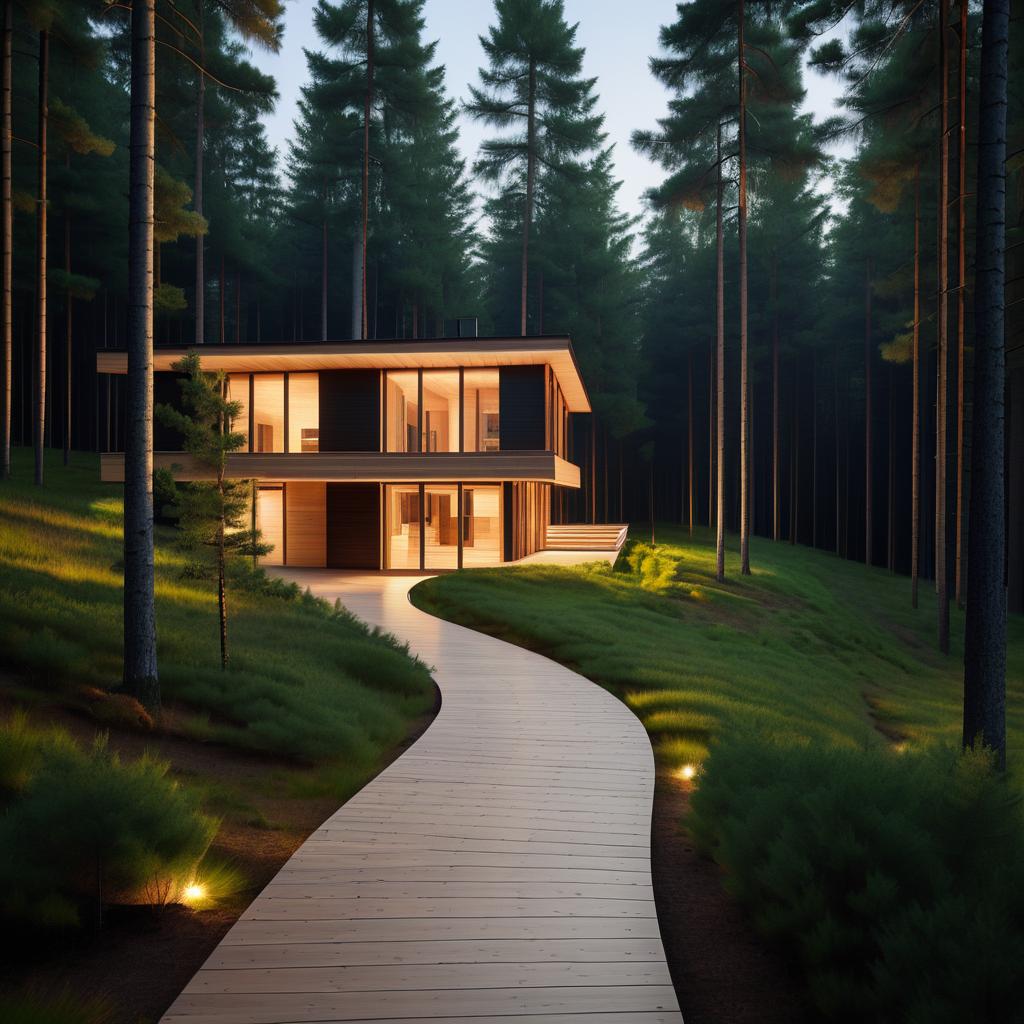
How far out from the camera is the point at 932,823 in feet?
13.2

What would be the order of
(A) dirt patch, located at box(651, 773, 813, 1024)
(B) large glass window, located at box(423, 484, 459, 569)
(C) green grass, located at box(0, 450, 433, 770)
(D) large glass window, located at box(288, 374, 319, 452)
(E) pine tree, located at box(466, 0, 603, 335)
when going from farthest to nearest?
(E) pine tree, located at box(466, 0, 603, 335) < (D) large glass window, located at box(288, 374, 319, 452) < (B) large glass window, located at box(423, 484, 459, 569) < (C) green grass, located at box(0, 450, 433, 770) < (A) dirt patch, located at box(651, 773, 813, 1024)

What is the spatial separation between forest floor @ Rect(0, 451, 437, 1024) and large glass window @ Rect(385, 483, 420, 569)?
1083 cm

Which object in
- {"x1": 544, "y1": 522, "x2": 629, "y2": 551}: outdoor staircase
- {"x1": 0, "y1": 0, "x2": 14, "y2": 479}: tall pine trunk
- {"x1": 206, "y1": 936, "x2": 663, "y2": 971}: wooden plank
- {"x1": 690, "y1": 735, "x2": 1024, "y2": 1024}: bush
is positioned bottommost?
{"x1": 206, "y1": 936, "x2": 663, "y2": 971}: wooden plank

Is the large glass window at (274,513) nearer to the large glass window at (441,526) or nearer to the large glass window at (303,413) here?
the large glass window at (303,413)

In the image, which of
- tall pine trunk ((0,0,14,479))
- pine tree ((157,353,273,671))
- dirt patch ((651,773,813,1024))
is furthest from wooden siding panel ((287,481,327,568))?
dirt patch ((651,773,813,1024))

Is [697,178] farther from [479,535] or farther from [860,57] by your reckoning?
[479,535]

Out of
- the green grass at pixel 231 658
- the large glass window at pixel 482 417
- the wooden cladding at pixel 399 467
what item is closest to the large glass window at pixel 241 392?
the wooden cladding at pixel 399 467

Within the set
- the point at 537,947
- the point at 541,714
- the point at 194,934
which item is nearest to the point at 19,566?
the point at 541,714

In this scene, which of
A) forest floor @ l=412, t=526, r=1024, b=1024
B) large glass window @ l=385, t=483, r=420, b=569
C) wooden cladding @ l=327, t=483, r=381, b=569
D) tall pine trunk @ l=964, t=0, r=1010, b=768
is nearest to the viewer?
forest floor @ l=412, t=526, r=1024, b=1024

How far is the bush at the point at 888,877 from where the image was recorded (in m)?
2.93

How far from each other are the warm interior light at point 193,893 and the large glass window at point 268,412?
814 inches

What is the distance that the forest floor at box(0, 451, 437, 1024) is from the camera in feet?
12.5

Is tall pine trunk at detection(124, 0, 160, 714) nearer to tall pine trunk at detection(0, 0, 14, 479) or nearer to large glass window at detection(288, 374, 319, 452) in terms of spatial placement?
tall pine trunk at detection(0, 0, 14, 479)

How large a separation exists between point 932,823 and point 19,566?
34.3 ft
